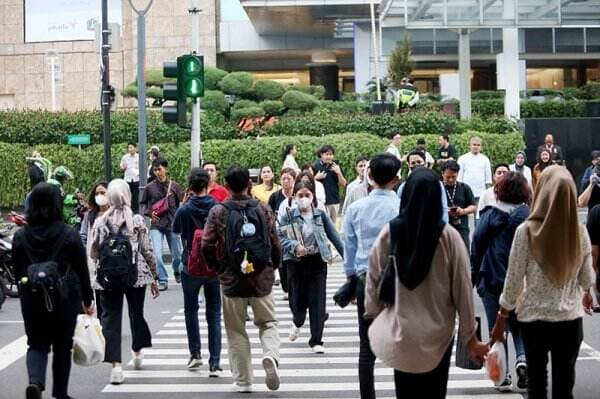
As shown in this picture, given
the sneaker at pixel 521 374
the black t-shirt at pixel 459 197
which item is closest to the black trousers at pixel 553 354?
the sneaker at pixel 521 374

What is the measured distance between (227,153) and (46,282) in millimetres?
19770

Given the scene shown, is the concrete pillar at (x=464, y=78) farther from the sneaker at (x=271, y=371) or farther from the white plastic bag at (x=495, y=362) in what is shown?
the white plastic bag at (x=495, y=362)

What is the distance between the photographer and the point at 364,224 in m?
8.58

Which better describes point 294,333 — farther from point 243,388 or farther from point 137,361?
point 243,388

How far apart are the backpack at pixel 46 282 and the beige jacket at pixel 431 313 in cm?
299

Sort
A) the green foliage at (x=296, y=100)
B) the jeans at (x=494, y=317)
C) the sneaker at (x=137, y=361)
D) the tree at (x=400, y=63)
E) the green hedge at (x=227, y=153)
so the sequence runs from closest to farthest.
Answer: the jeans at (x=494, y=317) → the sneaker at (x=137, y=361) → the green hedge at (x=227, y=153) → the green foliage at (x=296, y=100) → the tree at (x=400, y=63)

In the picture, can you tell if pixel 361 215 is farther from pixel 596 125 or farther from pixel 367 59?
pixel 367 59

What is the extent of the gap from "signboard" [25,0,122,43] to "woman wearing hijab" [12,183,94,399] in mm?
34687

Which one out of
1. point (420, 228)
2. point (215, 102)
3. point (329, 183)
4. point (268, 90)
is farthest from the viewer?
point (268, 90)

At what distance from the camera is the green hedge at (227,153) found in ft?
90.1

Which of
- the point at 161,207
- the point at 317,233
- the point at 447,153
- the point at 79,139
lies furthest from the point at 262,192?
the point at 79,139

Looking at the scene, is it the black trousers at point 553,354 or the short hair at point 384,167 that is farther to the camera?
the short hair at point 384,167

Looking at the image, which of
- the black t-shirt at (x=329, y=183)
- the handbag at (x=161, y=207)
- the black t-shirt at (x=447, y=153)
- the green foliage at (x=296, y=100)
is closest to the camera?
the handbag at (x=161, y=207)

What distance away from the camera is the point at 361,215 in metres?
8.58
